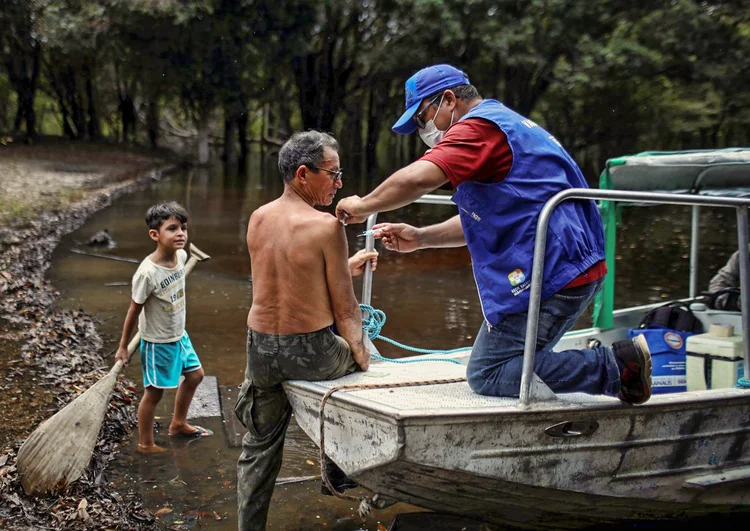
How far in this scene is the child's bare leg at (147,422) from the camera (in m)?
4.88

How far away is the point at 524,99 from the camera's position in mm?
28266

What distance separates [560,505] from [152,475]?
2.36 meters

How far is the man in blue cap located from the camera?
317 cm

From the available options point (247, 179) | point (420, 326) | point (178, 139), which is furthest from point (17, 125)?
point (420, 326)

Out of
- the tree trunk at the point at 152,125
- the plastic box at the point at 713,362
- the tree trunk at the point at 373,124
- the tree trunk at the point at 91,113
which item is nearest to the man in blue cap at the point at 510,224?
the plastic box at the point at 713,362

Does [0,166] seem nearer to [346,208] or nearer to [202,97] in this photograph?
[202,97]

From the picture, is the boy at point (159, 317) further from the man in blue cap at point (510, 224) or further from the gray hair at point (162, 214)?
the man in blue cap at point (510, 224)

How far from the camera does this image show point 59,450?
4.15 metres

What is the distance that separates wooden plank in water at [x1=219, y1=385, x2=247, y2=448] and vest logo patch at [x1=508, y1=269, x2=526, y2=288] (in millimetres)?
2528

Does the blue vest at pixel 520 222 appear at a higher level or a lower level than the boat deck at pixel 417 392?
higher

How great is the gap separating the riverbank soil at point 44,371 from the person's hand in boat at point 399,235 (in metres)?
1.84

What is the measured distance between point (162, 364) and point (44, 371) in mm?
1424

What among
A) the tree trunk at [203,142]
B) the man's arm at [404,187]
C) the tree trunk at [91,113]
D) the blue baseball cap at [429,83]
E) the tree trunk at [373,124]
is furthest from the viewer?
the tree trunk at [91,113]

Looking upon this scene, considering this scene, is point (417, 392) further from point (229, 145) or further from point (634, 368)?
point (229, 145)
